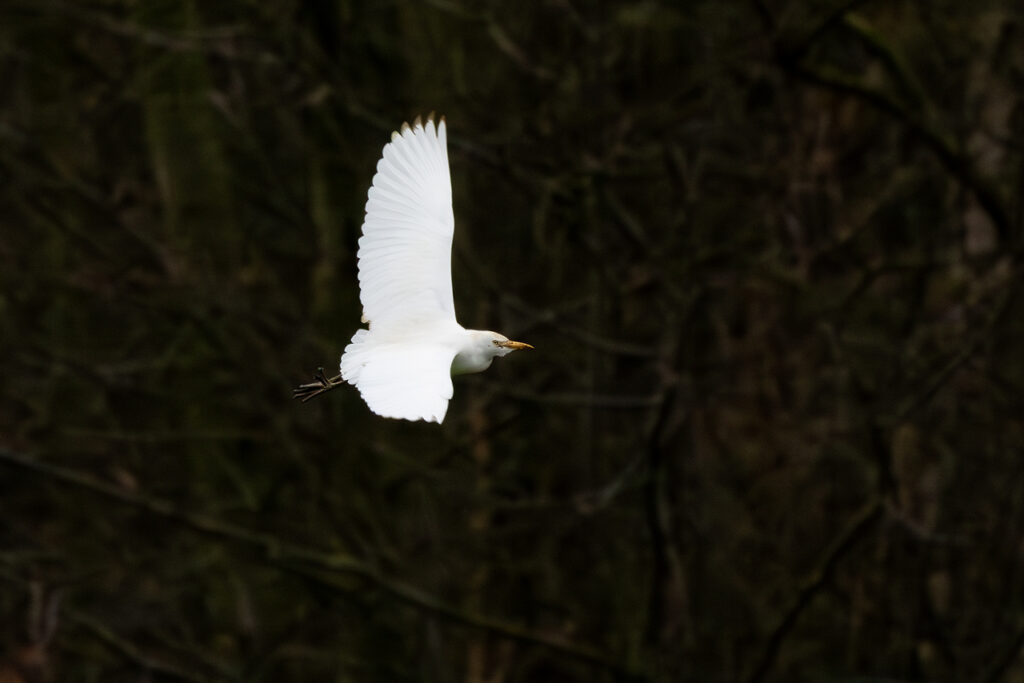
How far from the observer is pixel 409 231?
5871 mm

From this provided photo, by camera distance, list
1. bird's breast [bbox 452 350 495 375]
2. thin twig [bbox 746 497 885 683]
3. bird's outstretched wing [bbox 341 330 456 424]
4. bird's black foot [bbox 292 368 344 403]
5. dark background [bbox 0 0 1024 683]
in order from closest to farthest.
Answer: bird's outstretched wing [bbox 341 330 456 424], bird's breast [bbox 452 350 495 375], bird's black foot [bbox 292 368 344 403], thin twig [bbox 746 497 885 683], dark background [bbox 0 0 1024 683]

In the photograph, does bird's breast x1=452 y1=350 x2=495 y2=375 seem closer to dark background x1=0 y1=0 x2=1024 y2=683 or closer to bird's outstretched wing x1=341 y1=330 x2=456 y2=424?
bird's outstretched wing x1=341 y1=330 x2=456 y2=424

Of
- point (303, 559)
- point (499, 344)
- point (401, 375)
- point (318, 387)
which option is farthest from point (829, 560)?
point (401, 375)

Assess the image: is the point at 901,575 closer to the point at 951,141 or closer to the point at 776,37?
the point at 951,141

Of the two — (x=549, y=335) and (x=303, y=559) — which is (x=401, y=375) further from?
(x=549, y=335)

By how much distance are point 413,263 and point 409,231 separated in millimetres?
122

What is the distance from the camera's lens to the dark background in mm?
9484

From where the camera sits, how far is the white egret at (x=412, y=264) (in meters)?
5.64

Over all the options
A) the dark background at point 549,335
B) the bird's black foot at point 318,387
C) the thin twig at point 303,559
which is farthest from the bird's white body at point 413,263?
the thin twig at point 303,559

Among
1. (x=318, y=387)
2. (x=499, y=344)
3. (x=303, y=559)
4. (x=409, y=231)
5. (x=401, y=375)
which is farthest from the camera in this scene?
(x=303, y=559)

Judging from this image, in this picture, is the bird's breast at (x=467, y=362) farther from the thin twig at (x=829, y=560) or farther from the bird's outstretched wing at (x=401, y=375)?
the thin twig at (x=829, y=560)

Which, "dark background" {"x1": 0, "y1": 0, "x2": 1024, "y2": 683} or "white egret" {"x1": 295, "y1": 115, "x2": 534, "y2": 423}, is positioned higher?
"dark background" {"x1": 0, "y1": 0, "x2": 1024, "y2": 683}

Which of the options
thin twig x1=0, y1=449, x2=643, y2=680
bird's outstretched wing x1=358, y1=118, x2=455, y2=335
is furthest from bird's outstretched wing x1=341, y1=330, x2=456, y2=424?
thin twig x1=0, y1=449, x2=643, y2=680

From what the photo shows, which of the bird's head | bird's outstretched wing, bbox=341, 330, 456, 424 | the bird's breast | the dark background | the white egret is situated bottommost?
bird's outstretched wing, bbox=341, 330, 456, 424
